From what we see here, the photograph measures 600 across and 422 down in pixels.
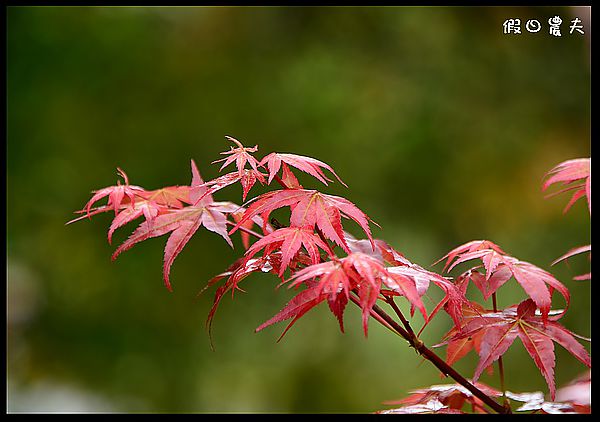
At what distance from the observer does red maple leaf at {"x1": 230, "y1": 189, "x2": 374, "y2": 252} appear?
62 centimetres

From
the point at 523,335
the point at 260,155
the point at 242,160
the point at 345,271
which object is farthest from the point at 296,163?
the point at 260,155

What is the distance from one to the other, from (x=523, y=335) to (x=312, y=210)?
0.23 m

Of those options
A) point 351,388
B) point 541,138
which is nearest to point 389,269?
point 351,388

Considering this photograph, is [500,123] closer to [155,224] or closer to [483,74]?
[483,74]

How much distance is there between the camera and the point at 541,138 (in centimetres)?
253

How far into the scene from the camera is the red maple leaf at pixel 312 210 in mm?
621

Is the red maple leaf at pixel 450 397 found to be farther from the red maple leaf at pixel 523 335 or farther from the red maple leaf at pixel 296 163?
the red maple leaf at pixel 296 163

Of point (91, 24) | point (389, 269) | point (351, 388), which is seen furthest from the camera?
point (91, 24)

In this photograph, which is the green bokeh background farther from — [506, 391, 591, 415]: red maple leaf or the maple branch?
the maple branch

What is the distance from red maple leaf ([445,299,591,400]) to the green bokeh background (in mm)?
1653

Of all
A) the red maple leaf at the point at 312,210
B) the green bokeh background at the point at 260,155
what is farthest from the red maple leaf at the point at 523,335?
the green bokeh background at the point at 260,155

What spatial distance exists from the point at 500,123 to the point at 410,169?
1.26ft

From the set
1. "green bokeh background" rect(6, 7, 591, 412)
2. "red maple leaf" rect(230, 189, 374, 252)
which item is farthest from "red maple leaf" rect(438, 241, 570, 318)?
"green bokeh background" rect(6, 7, 591, 412)

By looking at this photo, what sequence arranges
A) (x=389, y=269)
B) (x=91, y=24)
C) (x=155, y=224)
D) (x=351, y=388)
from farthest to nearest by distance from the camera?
(x=91, y=24), (x=351, y=388), (x=155, y=224), (x=389, y=269)
